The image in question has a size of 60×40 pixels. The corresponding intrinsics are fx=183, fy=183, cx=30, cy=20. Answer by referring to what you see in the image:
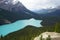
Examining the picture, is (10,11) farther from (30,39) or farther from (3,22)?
(30,39)

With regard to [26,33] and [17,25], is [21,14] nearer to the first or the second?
[17,25]

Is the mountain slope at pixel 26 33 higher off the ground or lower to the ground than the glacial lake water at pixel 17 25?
lower

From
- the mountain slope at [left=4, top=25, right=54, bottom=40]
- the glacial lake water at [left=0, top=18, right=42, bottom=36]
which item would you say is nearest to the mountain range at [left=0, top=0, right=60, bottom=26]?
the glacial lake water at [left=0, top=18, right=42, bottom=36]

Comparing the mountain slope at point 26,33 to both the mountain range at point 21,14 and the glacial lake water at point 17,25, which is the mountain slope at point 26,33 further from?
the mountain range at point 21,14

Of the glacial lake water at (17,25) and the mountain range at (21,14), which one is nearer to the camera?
the glacial lake water at (17,25)

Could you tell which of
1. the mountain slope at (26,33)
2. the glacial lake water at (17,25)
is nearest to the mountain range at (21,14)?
the glacial lake water at (17,25)

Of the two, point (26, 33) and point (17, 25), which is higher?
point (17, 25)

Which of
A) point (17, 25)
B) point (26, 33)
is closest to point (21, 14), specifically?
point (17, 25)

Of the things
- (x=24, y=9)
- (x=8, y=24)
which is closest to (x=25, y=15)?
(x=24, y=9)
